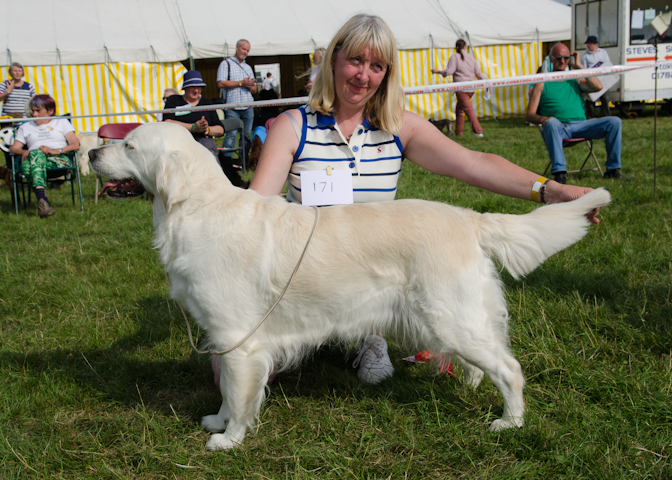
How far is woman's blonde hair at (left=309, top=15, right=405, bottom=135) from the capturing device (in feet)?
8.79

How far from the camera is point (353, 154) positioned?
9.39ft

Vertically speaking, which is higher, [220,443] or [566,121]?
[566,121]

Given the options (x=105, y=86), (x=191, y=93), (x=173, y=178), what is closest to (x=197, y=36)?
(x=105, y=86)

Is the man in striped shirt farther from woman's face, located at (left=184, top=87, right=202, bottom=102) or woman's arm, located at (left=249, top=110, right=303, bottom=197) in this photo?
woman's arm, located at (left=249, top=110, right=303, bottom=197)

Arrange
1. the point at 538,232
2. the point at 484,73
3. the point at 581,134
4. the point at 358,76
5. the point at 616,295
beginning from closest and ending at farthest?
1. the point at 538,232
2. the point at 358,76
3. the point at 616,295
4. the point at 581,134
5. the point at 484,73

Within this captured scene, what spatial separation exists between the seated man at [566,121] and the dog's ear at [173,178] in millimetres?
5735

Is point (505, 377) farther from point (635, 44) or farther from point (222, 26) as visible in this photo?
point (222, 26)

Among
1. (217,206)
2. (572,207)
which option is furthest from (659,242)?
(217,206)

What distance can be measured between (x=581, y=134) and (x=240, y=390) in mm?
6600

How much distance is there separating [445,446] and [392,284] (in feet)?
2.31

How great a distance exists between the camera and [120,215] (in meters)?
6.57

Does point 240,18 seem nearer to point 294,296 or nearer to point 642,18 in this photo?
point 642,18

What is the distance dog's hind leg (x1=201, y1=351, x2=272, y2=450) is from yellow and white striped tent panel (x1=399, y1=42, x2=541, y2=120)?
15109 millimetres

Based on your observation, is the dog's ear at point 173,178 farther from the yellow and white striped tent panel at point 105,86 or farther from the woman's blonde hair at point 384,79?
the yellow and white striped tent panel at point 105,86
